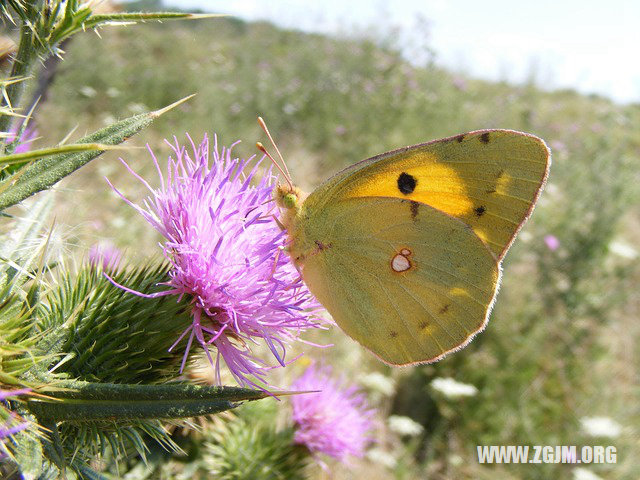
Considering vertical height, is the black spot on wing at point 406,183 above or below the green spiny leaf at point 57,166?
above

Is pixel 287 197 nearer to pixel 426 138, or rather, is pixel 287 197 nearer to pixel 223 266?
pixel 223 266

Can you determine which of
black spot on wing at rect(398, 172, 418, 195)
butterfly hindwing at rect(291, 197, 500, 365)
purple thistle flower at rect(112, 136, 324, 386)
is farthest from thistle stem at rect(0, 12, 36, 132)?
black spot on wing at rect(398, 172, 418, 195)

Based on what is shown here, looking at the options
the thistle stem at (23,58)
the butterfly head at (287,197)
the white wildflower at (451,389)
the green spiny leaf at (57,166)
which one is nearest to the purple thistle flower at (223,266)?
the butterfly head at (287,197)

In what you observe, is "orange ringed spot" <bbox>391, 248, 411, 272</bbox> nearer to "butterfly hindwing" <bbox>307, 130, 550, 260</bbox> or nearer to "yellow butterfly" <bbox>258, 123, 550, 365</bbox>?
"yellow butterfly" <bbox>258, 123, 550, 365</bbox>

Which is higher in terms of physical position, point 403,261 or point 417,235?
point 417,235

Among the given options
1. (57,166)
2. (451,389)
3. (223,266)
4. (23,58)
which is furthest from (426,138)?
(57,166)

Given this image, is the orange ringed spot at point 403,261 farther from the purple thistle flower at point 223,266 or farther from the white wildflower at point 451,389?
the white wildflower at point 451,389
